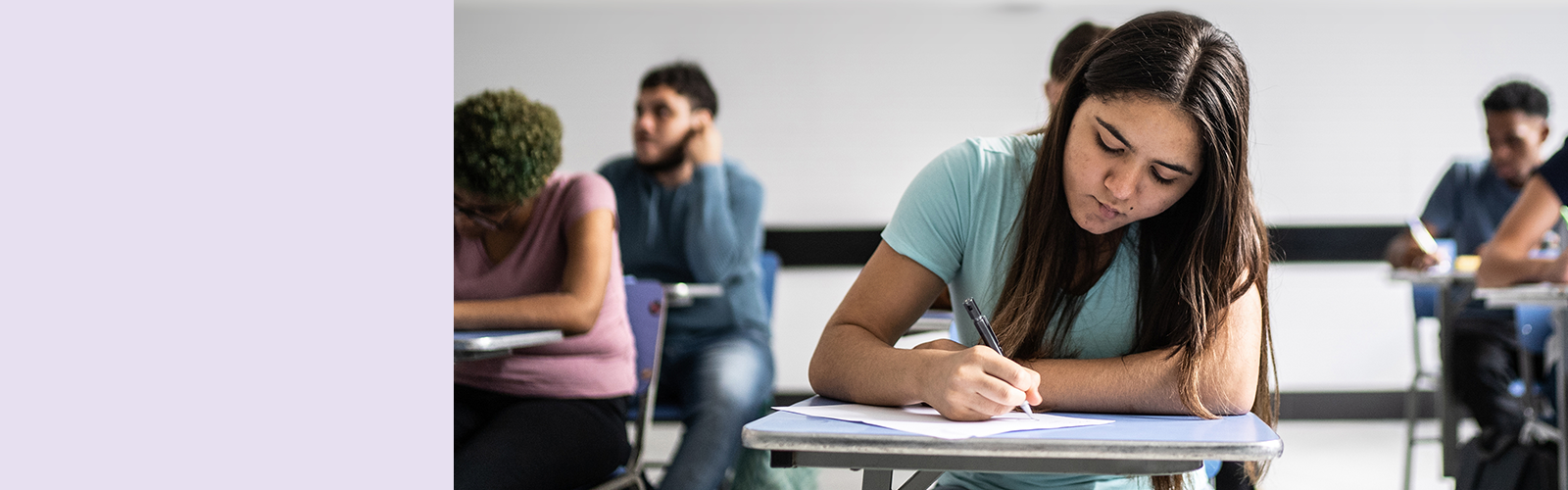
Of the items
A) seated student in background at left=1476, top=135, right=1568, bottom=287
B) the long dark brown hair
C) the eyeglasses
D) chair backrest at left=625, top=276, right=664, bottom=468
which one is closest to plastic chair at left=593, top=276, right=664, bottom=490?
chair backrest at left=625, top=276, right=664, bottom=468

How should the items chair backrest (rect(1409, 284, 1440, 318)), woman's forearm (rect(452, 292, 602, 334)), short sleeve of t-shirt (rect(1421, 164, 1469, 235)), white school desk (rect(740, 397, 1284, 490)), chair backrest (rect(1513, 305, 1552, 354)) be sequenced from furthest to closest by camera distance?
short sleeve of t-shirt (rect(1421, 164, 1469, 235))
chair backrest (rect(1409, 284, 1440, 318))
chair backrest (rect(1513, 305, 1552, 354))
woman's forearm (rect(452, 292, 602, 334))
white school desk (rect(740, 397, 1284, 490))

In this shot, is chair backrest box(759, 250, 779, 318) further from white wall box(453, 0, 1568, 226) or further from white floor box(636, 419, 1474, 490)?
white wall box(453, 0, 1568, 226)

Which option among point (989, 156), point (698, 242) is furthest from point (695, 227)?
point (989, 156)

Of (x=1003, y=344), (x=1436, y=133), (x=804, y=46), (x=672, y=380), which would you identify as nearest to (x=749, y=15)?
(x=804, y=46)

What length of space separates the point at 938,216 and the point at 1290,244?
455cm

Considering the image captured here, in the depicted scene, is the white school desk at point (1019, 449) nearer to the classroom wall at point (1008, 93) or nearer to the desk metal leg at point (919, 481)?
the desk metal leg at point (919, 481)

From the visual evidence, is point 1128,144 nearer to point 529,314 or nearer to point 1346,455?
point 529,314

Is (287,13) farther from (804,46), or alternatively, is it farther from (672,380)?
(804,46)

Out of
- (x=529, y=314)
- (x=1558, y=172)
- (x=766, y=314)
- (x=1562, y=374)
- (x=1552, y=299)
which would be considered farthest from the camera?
(x=766, y=314)

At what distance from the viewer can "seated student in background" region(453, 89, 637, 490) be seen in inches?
57.1

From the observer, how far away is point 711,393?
233 cm

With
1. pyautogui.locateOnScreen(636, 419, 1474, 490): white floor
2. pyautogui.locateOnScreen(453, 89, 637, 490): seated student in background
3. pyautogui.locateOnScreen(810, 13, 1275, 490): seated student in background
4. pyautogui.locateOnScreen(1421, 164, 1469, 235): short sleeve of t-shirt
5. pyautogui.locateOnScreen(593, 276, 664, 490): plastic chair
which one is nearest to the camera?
pyautogui.locateOnScreen(810, 13, 1275, 490): seated student in background

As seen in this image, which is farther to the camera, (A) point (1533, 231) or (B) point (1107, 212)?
(A) point (1533, 231)

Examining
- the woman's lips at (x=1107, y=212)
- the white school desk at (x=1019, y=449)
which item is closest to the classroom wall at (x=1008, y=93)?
the woman's lips at (x=1107, y=212)
